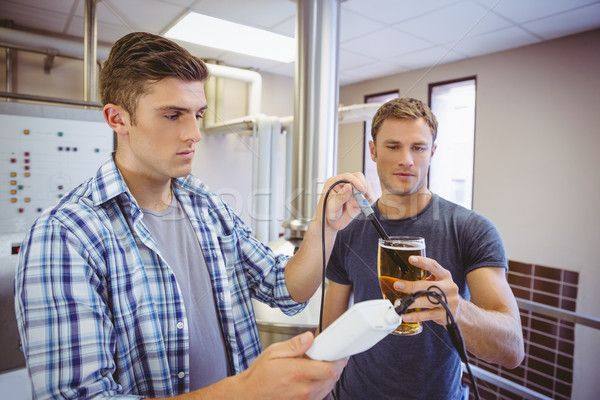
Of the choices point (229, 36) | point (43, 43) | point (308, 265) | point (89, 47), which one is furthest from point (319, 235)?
point (43, 43)

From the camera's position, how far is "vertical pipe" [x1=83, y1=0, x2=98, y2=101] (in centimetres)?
200

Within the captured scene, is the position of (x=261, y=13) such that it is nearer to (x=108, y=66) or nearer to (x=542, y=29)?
(x=108, y=66)

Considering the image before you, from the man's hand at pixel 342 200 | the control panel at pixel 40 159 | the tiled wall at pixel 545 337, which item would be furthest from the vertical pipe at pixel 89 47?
the tiled wall at pixel 545 337

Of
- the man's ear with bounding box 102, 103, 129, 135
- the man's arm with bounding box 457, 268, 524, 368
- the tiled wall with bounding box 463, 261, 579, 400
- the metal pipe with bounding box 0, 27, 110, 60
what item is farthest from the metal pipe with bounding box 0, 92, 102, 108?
the tiled wall with bounding box 463, 261, 579, 400

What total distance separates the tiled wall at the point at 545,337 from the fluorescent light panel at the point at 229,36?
2.67 metres

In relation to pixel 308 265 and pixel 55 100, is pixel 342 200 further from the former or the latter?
pixel 55 100

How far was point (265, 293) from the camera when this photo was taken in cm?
105

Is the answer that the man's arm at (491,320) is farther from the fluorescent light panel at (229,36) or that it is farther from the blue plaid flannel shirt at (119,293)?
the fluorescent light panel at (229,36)

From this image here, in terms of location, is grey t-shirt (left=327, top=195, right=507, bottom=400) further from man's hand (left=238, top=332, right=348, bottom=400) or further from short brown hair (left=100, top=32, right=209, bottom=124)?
short brown hair (left=100, top=32, right=209, bottom=124)

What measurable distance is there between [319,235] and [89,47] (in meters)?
1.83

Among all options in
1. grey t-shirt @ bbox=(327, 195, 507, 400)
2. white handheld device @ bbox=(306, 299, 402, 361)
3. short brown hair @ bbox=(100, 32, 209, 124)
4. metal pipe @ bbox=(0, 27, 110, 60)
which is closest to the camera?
white handheld device @ bbox=(306, 299, 402, 361)

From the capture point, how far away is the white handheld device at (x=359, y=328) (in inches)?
18.3

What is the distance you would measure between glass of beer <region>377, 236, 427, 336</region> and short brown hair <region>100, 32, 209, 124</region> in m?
0.61

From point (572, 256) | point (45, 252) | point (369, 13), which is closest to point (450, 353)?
point (45, 252)
